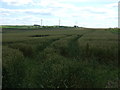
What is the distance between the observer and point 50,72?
775 centimetres

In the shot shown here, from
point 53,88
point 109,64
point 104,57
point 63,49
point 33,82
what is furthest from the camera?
point 63,49

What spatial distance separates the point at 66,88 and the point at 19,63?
118 inches

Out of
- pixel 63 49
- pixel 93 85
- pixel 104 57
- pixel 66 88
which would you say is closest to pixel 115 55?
pixel 104 57

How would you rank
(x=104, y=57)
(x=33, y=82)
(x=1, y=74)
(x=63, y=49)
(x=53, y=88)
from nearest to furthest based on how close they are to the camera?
(x=53, y=88) → (x=1, y=74) → (x=33, y=82) → (x=104, y=57) → (x=63, y=49)

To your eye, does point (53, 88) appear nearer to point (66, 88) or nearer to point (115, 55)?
point (66, 88)

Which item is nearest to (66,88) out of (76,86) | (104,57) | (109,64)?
(76,86)

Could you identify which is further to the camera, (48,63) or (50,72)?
(48,63)

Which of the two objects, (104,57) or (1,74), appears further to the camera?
(104,57)

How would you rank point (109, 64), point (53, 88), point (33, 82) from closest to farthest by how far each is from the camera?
point (53, 88), point (33, 82), point (109, 64)

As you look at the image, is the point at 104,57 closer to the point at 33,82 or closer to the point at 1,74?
the point at 33,82

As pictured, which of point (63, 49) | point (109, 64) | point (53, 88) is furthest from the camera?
point (63, 49)

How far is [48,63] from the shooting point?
8.35m

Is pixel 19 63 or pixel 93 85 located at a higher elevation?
pixel 19 63

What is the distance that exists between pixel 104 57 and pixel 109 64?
4.10ft
